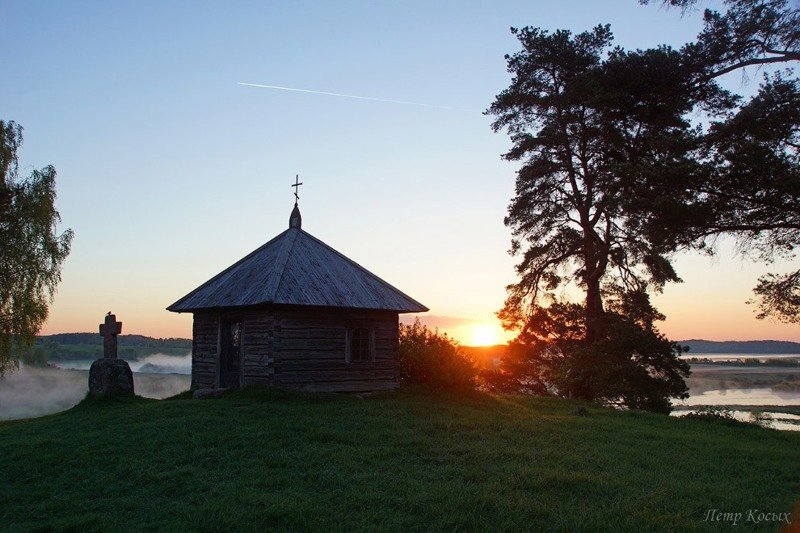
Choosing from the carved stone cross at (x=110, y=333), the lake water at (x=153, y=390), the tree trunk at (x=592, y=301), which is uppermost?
the tree trunk at (x=592, y=301)

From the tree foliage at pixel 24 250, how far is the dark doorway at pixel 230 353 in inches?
451

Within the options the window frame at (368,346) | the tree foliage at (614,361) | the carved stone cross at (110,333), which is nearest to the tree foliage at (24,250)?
the carved stone cross at (110,333)

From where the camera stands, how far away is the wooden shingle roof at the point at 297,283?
682 inches

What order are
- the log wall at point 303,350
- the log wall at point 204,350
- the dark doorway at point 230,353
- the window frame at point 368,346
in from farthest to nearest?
the log wall at point 204,350 < the dark doorway at point 230,353 < the window frame at point 368,346 < the log wall at point 303,350

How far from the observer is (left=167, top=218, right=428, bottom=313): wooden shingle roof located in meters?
17.3

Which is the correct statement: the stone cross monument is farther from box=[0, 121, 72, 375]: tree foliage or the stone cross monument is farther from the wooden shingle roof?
box=[0, 121, 72, 375]: tree foliage

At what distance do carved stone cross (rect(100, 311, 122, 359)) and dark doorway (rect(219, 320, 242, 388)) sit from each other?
346 cm

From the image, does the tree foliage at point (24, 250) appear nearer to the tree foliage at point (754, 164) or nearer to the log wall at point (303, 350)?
the log wall at point (303, 350)

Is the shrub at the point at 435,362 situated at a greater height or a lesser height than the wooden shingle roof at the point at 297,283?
lesser

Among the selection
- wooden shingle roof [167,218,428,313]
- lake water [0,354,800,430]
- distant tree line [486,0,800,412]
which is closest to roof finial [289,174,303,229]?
wooden shingle roof [167,218,428,313]

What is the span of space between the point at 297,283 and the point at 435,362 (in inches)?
230

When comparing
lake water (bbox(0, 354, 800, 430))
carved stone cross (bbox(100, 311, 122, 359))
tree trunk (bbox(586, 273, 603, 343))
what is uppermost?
tree trunk (bbox(586, 273, 603, 343))

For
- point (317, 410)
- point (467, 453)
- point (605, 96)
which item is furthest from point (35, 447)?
point (605, 96)

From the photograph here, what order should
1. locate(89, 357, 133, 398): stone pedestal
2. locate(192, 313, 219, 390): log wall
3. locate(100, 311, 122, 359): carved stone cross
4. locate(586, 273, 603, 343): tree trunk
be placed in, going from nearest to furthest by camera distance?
locate(89, 357, 133, 398): stone pedestal < locate(100, 311, 122, 359): carved stone cross < locate(192, 313, 219, 390): log wall < locate(586, 273, 603, 343): tree trunk
